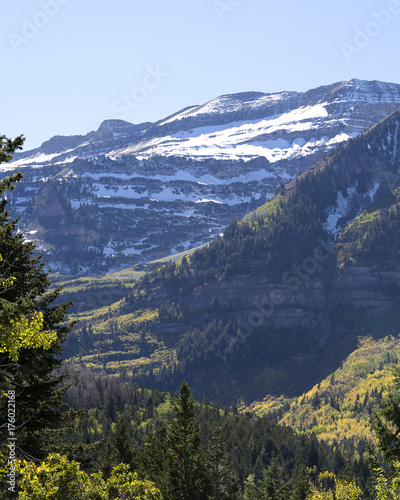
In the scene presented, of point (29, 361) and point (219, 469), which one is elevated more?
point (29, 361)

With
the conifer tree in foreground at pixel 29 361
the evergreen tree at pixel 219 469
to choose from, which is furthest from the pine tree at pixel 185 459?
the conifer tree in foreground at pixel 29 361

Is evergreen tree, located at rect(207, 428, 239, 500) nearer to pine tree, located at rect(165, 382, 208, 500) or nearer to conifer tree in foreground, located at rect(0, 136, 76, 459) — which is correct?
pine tree, located at rect(165, 382, 208, 500)

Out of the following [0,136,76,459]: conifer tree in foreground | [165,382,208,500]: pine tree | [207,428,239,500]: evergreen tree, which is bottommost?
[207,428,239,500]: evergreen tree

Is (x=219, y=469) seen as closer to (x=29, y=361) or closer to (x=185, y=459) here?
(x=185, y=459)

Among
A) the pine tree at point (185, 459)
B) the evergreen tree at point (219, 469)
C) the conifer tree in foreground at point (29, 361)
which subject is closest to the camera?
the conifer tree in foreground at point (29, 361)

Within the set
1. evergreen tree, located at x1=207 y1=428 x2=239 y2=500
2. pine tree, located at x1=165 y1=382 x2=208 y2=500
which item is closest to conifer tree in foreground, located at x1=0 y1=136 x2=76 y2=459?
pine tree, located at x1=165 y1=382 x2=208 y2=500

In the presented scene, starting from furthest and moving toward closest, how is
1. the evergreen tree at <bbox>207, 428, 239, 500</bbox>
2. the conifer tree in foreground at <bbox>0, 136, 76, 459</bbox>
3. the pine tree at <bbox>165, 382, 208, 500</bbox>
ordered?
the evergreen tree at <bbox>207, 428, 239, 500</bbox> < the pine tree at <bbox>165, 382, 208, 500</bbox> < the conifer tree in foreground at <bbox>0, 136, 76, 459</bbox>

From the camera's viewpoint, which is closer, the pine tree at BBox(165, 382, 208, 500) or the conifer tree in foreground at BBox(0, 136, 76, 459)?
the conifer tree in foreground at BBox(0, 136, 76, 459)

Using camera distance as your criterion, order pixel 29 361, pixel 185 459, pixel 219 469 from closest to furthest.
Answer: pixel 29 361
pixel 185 459
pixel 219 469

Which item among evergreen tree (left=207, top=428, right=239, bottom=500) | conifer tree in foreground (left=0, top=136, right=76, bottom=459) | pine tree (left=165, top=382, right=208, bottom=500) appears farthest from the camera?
evergreen tree (left=207, top=428, right=239, bottom=500)

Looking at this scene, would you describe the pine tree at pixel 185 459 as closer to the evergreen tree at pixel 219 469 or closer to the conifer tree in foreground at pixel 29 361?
the evergreen tree at pixel 219 469

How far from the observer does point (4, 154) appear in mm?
26547

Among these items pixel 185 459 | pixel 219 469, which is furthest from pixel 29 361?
pixel 219 469

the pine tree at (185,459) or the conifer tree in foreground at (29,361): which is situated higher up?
the conifer tree in foreground at (29,361)
